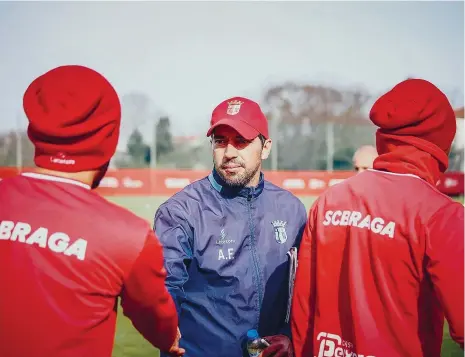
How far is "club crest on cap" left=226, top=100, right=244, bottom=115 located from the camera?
3330 millimetres

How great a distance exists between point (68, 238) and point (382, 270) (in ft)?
4.38

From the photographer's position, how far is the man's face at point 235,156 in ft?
10.5

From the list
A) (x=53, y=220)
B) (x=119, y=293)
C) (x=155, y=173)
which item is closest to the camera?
(x=53, y=220)

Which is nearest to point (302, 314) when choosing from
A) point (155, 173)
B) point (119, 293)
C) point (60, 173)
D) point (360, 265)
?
point (360, 265)

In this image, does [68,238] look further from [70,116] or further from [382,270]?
[382,270]

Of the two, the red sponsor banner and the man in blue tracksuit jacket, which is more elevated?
the man in blue tracksuit jacket

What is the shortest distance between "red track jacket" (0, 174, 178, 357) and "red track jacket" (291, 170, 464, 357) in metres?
0.99

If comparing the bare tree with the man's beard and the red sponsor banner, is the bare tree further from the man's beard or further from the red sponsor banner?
the man's beard

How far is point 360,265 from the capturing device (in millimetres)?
2395

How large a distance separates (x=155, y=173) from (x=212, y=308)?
22.1 m

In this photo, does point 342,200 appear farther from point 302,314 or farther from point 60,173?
point 60,173

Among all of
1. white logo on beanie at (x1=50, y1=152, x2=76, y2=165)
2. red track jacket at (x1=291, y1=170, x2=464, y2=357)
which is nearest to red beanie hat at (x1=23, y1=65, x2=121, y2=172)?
white logo on beanie at (x1=50, y1=152, x2=76, y2=165)

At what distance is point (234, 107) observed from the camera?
3.36 metres

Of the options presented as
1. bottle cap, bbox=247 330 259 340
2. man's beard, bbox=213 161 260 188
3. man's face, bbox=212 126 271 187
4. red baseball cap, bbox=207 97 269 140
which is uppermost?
red baseball cap, bbox=207 97 269 140
